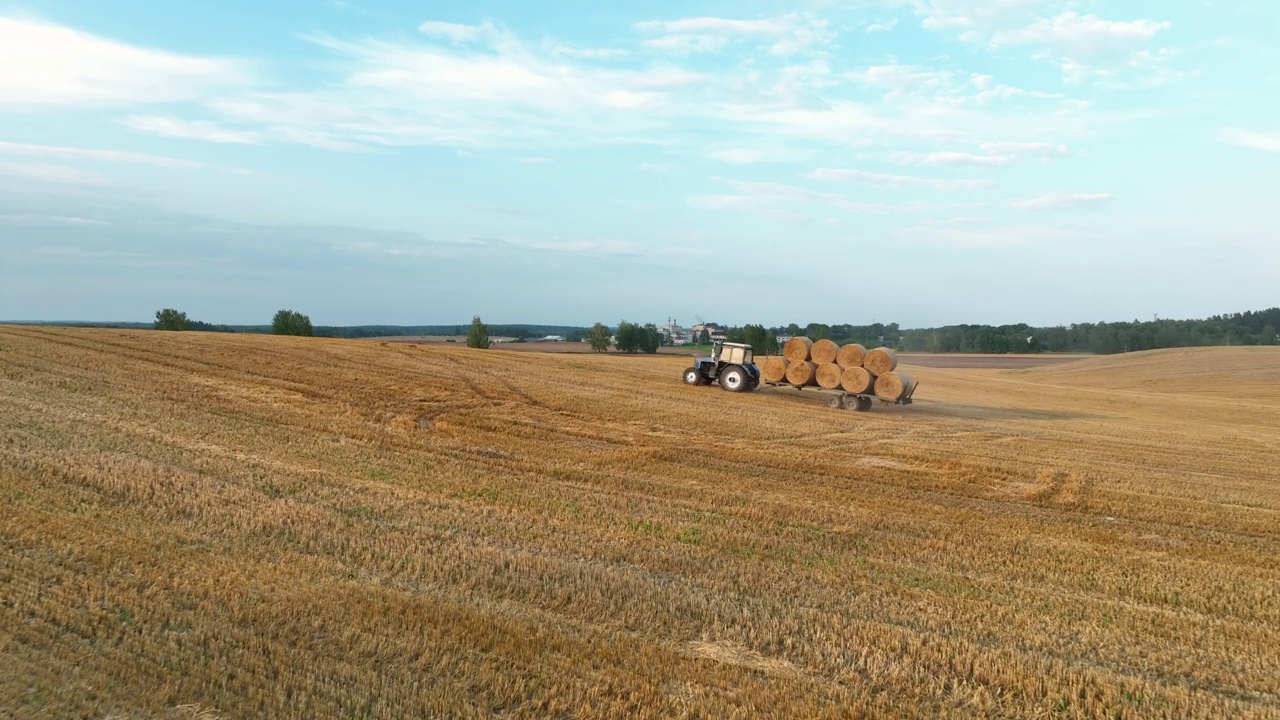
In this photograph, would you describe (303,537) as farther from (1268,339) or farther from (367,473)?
(1268,339)

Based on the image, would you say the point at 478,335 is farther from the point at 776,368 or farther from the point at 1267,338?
the point at 1267,338

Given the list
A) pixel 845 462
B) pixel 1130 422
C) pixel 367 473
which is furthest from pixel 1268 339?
pixel 367 473

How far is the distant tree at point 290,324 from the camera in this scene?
57469 mm


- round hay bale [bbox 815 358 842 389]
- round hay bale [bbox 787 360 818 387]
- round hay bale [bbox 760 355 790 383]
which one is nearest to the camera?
round hay bale [bbox 815 358 842 389]

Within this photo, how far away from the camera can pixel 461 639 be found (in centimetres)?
537

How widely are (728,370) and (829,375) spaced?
333 cm

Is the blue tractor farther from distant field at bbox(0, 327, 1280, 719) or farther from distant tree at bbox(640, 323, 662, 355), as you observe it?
distant tree at bbox(640, 323, 662, 355)

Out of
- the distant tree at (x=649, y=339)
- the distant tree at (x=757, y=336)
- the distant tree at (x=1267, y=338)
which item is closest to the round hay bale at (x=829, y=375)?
the distant tree at (x=757, y=336)

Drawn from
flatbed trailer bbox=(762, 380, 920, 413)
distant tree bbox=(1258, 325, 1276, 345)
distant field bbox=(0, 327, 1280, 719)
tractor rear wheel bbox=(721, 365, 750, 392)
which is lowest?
distant field bbox=(0, 327, 1280, 719)

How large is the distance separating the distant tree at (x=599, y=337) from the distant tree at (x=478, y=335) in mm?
11345

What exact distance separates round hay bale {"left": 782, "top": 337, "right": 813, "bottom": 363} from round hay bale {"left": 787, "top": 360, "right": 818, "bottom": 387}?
0.40 ft

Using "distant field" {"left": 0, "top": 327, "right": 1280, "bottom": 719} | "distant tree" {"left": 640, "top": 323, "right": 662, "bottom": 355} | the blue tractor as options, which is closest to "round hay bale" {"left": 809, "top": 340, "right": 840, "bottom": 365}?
the blue tractor

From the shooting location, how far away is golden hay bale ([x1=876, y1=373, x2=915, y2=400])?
846 inches

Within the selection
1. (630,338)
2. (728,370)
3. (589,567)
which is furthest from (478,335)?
(589,567)
